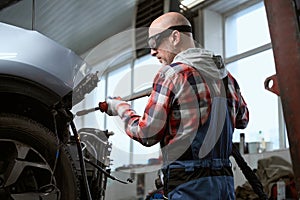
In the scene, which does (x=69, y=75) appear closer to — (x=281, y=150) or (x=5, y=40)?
(x=5, y=40)

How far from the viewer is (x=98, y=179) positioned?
2170 mm

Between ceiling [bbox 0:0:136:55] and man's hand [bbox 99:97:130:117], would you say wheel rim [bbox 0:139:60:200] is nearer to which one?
man's hand [bbox 99:97:130:117]

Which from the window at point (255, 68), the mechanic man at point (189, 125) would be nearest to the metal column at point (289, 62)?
the mechanic man at point (189, 125)

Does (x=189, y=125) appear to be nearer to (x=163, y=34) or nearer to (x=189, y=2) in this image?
(x=163, y=34)

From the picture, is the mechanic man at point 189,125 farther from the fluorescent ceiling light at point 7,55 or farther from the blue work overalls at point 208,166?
the fluorescent ceiling light at point 7,55

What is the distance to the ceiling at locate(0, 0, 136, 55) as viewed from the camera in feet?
→ 8.25

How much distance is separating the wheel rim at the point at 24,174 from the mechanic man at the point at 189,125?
354 mm

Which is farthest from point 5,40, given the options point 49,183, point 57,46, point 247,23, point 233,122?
point 247,23

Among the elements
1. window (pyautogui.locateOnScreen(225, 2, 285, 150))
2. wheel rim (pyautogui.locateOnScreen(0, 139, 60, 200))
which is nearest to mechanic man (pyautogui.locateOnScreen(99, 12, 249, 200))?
wheel rim (pyautogui.locateOnScreen(0, 139, 60, 200))

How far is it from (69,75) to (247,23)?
15.5 ft

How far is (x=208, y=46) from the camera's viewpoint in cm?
666

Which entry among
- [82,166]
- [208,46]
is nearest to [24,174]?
[82,166]

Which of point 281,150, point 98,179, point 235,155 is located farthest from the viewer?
point 281,150

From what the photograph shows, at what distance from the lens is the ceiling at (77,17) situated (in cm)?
252
